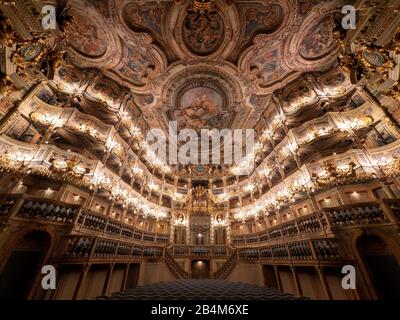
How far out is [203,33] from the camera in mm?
12805

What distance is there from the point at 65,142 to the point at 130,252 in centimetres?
1074

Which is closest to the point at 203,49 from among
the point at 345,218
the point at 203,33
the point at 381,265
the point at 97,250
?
the point at 203,33

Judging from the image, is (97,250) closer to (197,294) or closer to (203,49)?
(197,294)

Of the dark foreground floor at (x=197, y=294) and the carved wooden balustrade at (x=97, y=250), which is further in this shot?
the carved wooden balustrade at (x=97, y=250)

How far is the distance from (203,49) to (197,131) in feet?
30.2

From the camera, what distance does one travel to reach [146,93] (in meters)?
16.7

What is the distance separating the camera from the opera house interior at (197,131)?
244 inches

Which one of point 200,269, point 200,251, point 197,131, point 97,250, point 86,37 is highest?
point 86,37

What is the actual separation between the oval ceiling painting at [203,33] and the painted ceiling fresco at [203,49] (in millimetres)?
62

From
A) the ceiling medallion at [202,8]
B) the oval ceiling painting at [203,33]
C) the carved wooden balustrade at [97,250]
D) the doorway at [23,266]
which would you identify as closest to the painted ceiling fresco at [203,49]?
the oval ceiling painting at [203,33]

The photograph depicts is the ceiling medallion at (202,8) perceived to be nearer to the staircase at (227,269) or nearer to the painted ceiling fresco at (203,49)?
the painted ceiling fresco at (203,49)

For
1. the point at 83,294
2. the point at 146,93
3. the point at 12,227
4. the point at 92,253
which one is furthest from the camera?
the point at 146,93
